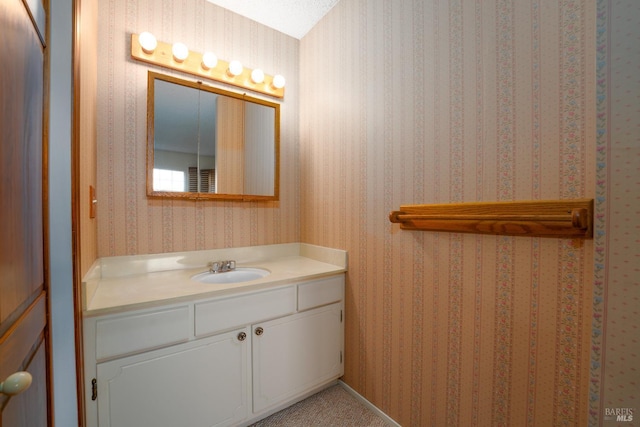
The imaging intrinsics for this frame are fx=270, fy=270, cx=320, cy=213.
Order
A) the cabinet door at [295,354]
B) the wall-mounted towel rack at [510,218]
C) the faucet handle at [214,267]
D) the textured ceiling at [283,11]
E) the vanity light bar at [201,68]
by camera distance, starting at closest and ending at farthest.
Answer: the wall-mounted towel rack at [510,218] < the cabinet door at [295,354] < the vanity light bar at [201,68] < the faucet handle at [214,267] < the textured ceiling at [283,11]

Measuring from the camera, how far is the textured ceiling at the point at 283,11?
1785 millimetres

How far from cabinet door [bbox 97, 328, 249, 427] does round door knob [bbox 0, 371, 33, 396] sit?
74 cm

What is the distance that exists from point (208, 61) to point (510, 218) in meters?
1.85

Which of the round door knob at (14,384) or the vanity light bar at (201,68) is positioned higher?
the vanity light bar at (201,68)

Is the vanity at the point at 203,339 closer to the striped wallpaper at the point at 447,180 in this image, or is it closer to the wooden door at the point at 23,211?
the striped wallpaper at the point at 447,180

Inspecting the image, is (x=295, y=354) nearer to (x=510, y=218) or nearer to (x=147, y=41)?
(x=510, y=218)

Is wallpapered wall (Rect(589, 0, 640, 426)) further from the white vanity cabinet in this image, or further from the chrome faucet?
the chrome faucet

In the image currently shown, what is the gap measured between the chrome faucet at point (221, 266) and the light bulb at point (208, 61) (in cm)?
125

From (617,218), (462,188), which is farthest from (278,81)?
(617,218)

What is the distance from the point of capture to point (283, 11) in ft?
6.10

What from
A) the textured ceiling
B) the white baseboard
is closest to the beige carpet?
the white baseboard

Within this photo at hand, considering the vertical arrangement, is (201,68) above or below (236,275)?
above

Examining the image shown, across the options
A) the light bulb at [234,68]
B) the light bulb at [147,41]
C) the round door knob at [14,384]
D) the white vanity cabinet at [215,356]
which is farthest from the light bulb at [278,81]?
the round door knob at [14,384]

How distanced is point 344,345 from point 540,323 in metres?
1.15
